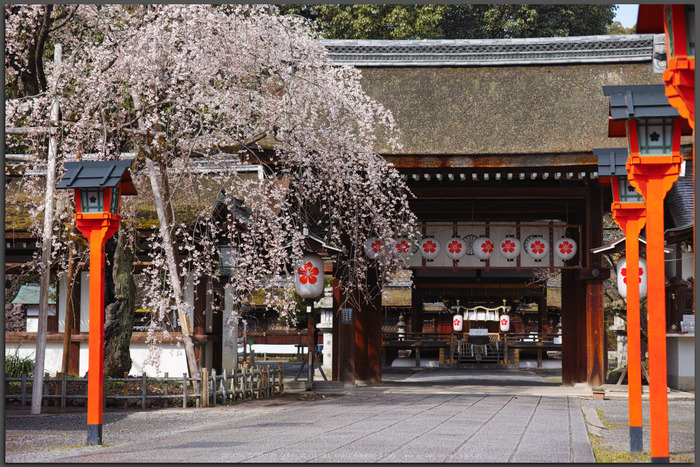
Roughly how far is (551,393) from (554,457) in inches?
357

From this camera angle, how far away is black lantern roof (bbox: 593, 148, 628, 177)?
351 inches

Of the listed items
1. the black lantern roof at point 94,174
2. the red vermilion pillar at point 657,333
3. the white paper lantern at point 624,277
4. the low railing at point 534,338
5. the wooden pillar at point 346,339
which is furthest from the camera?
the low railing at point 534,338

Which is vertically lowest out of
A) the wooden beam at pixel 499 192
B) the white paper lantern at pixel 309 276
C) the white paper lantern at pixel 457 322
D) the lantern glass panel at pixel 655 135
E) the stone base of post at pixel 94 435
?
the stone base of post at pixel 94 435

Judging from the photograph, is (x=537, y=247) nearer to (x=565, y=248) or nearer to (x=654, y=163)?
(x=565, y=248)

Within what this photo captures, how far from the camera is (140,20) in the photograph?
12.7m

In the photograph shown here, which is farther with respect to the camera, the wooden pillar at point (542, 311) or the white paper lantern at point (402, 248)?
the wooden pillar at point (542, 311)

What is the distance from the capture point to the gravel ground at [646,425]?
835 centimetres

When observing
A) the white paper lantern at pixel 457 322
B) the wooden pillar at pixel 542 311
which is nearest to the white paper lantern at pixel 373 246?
the white paper lantern at pixel 457 322

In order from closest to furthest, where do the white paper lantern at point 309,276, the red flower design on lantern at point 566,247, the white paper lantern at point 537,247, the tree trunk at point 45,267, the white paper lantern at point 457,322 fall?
1. the tree trunk at point 45,267
2. the white paper lantern at point 309,276
3. the red flower design on lantern at point 566,247
4. the white paper lantern at point 537,247
5. the white paper lantern at point 457,322

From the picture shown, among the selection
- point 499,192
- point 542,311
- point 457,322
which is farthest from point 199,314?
point 542,311

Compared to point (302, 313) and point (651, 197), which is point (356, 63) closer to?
point (651, 197)

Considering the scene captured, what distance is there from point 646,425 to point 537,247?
7.16m

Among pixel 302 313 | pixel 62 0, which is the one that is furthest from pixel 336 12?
pixel 62 0

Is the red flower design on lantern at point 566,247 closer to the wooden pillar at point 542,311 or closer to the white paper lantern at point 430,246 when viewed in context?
the white paper lantern at point 430,246
